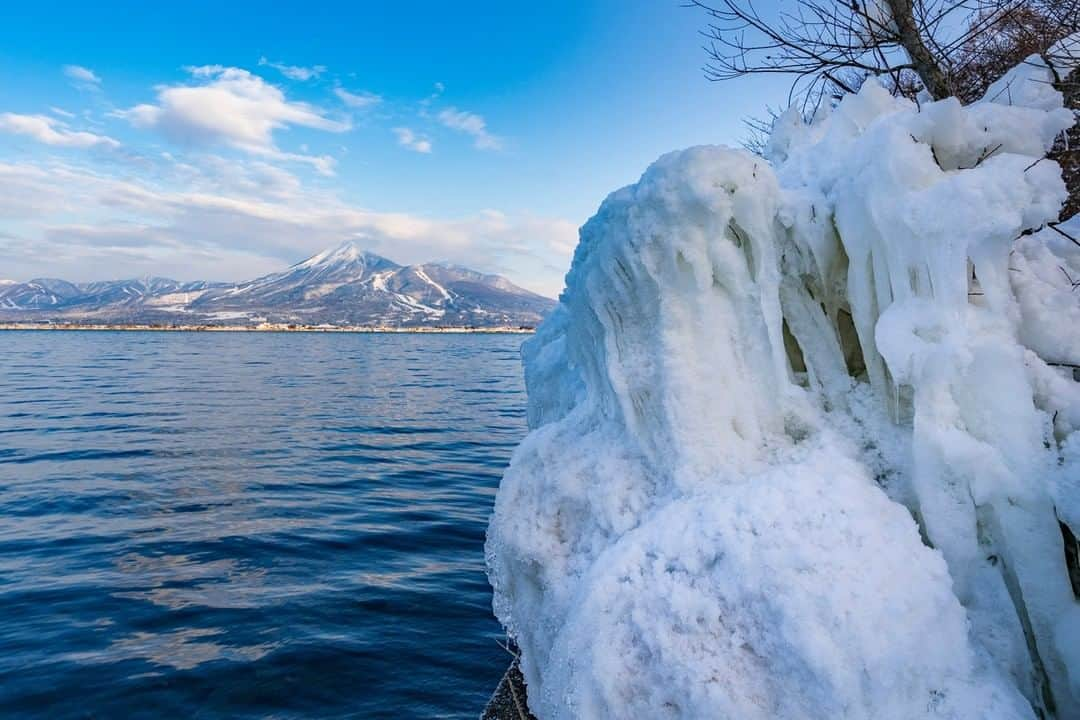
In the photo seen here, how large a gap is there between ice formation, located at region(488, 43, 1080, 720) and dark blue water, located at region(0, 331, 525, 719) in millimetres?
3829

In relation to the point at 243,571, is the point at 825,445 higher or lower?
higher

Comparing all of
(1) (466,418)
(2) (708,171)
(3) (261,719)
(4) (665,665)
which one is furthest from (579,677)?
(1) (466,418)

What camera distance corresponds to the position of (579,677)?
120 inches

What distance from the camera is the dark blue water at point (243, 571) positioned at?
22.6 feet

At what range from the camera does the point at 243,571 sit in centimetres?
1008

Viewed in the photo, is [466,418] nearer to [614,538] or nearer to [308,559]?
[308,559]

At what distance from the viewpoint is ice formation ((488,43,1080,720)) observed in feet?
9.27

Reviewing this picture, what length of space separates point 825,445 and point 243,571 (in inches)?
383

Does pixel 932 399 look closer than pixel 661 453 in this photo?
Yes

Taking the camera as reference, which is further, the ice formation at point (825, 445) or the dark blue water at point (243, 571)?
the dark blue water at point (243, 571)

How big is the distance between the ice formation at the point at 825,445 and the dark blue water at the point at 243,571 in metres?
3.83

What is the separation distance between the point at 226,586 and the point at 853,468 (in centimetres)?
947

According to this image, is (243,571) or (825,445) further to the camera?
(243,571)

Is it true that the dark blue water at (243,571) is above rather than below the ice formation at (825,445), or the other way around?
below
